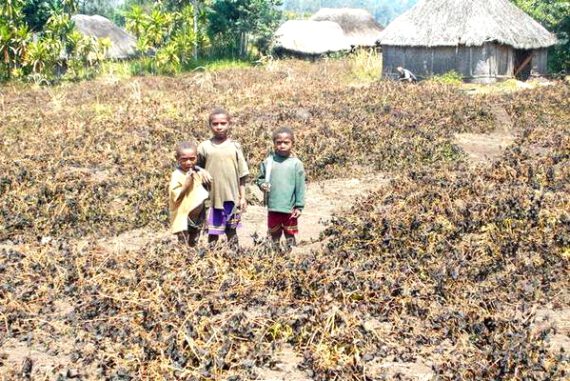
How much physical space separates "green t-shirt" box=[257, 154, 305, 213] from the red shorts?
3.6 inches

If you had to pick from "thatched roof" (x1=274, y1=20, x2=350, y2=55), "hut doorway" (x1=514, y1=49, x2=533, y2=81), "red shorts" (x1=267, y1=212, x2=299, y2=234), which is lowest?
"red shorts" (x1=267, y1=212, x2=299, y2=234)

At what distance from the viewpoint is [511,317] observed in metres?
4.05

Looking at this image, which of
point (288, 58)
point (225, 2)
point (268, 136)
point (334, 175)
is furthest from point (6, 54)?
point (334, 175)

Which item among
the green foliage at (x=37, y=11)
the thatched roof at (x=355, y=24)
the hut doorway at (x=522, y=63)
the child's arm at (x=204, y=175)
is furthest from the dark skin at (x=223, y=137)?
the thatched roof at (x=355, y=24)

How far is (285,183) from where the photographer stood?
5.71 metres

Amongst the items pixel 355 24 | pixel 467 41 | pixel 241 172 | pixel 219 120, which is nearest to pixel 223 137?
pixel 219 120

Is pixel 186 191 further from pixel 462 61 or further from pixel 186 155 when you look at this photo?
pixel 462 61

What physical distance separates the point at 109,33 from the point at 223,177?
1346 inches

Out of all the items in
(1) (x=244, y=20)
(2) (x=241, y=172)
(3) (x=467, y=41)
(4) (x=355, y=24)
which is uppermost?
(4) (x=355, y=24)

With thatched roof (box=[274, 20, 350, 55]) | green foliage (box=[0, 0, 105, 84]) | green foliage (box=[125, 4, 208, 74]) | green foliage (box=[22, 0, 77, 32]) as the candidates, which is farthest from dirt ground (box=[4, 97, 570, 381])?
green foliage (box=[22, 0, 77, 32])

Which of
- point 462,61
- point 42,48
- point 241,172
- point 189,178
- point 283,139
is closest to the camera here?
point 189,178

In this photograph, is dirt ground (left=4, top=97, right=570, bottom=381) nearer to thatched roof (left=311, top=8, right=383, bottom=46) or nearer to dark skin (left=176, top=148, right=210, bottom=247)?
dark skin (left=176, top=148, right=210, bottom=247)

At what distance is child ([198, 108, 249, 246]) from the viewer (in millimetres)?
5734

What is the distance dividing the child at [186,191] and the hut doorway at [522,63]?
22268mm
